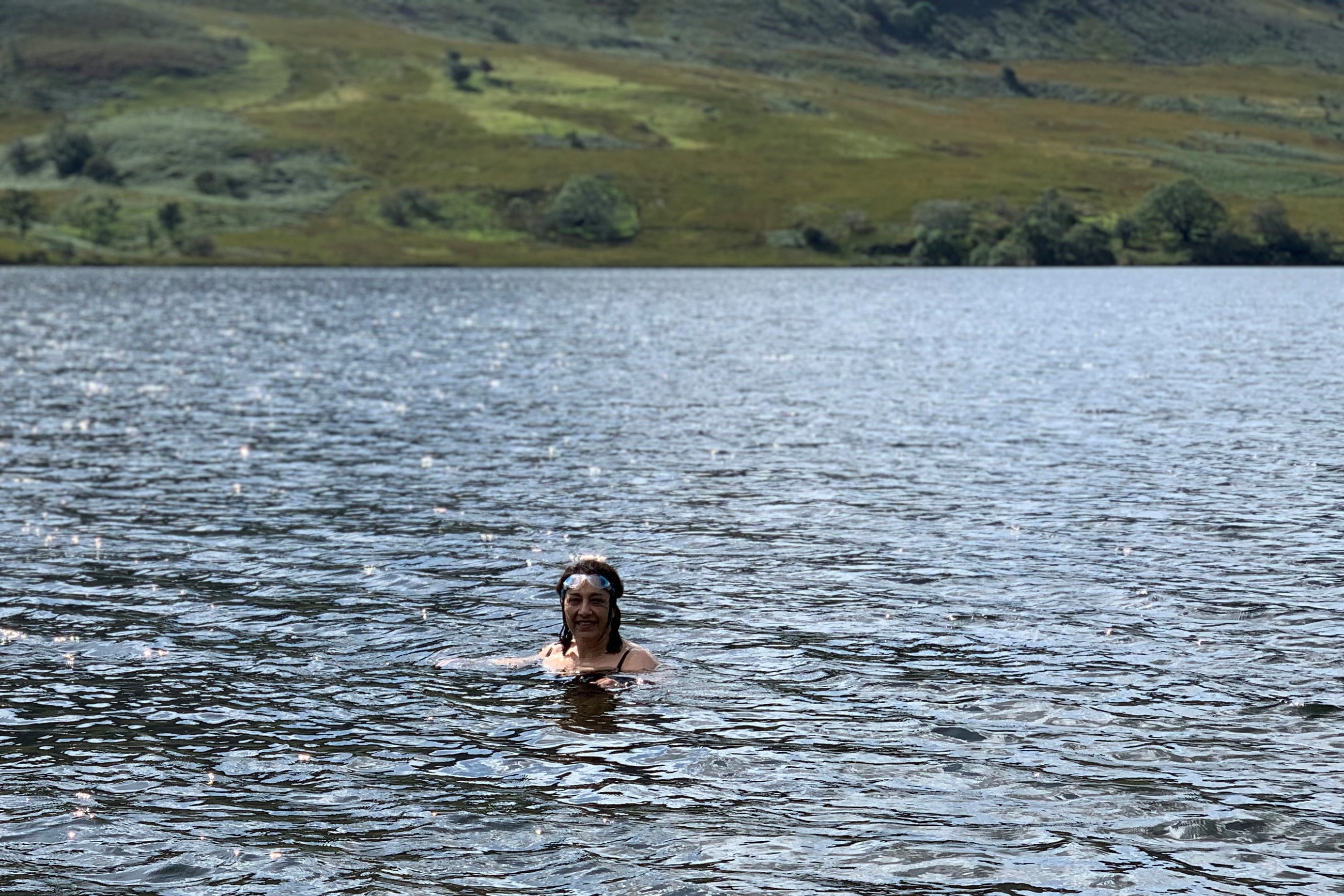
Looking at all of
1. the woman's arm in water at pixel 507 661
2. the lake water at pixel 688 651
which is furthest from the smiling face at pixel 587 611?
the woman's arm in water at pixel 507 661

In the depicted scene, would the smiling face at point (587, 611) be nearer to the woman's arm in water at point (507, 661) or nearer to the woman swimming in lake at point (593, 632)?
the woman swimming in lake at point (593, 632)

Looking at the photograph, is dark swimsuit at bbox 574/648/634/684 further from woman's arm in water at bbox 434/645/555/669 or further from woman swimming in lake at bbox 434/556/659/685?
woman's arm in water at bbox 434/645/555/669

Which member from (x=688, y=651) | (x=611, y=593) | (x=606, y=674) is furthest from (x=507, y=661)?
(x=688, y=651)

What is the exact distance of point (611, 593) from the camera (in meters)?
22.8

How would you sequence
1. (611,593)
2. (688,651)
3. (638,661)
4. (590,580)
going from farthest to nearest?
(688,651) → (638,661) → (611,593) → (590,580)

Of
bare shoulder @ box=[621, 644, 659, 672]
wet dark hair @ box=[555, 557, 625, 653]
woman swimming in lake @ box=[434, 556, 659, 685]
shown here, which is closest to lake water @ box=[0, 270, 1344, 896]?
bare shoulder @ box=[621, 644, 659, 672]

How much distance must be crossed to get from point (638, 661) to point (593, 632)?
86cm

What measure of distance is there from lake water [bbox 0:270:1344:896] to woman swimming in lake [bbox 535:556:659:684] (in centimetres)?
43

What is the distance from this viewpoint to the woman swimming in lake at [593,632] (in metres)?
22.5

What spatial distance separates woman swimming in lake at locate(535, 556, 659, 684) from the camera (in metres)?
22.5

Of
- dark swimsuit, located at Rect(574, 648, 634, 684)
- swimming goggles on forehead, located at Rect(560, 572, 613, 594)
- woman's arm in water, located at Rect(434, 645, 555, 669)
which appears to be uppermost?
swimming goggles on forehead, located at Rect(560, 572, 613, 594)

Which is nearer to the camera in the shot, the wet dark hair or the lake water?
the lake water

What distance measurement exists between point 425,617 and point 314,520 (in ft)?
36.4

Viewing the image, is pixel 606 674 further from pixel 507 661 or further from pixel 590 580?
pixel 507 661
